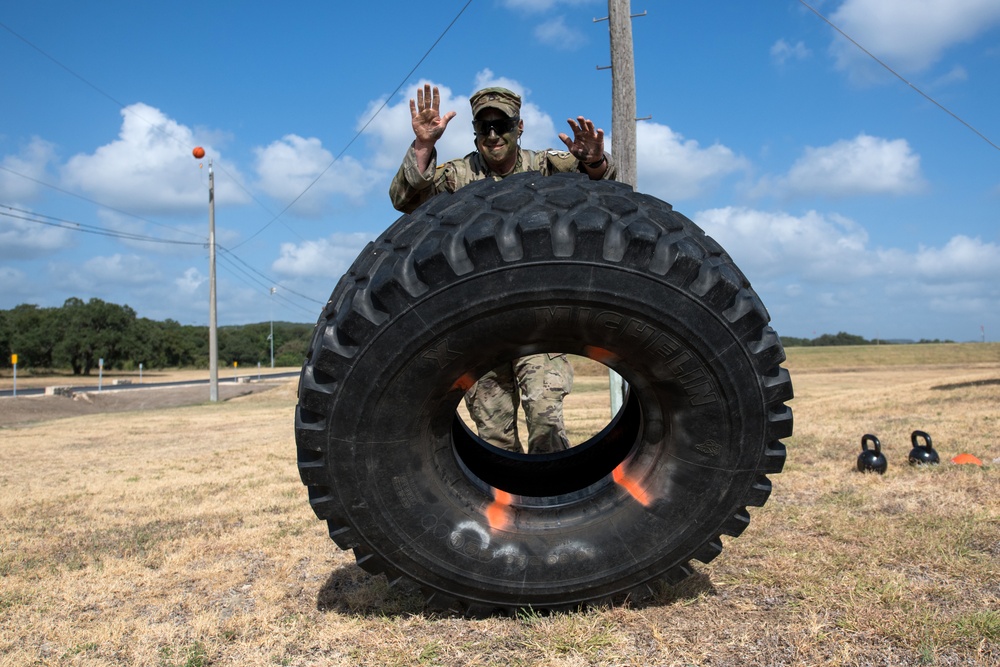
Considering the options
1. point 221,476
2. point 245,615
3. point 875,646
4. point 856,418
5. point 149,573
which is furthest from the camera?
point 856,418

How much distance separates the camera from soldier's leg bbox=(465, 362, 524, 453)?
15.3 ft

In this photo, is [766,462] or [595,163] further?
[595,163]

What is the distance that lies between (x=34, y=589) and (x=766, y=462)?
314 cm

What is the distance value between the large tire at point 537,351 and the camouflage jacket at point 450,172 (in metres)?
1.40

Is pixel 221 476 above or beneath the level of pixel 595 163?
beneath

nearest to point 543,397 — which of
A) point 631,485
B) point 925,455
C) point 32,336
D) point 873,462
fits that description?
point 631,485

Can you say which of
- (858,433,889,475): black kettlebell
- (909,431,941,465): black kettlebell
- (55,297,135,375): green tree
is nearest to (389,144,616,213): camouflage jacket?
(858,433,889,475): black kettlebell

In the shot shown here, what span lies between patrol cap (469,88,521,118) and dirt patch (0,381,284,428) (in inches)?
807

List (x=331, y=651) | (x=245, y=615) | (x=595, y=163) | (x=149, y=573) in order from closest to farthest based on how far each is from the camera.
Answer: (x=331, y=651) → (x=245, y=615) → (x=149, y=573) → (x=595, y=163)

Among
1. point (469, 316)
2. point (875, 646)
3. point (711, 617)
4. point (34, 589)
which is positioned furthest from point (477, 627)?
point (34, 589)

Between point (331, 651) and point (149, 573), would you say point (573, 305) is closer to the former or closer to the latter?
point (331, 651)

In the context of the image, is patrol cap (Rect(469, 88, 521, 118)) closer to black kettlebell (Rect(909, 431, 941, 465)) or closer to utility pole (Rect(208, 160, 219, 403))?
black kettlebell (Rect(909, 431, 941, 465))

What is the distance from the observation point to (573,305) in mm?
2266

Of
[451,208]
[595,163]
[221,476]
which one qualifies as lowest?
[221,476]
